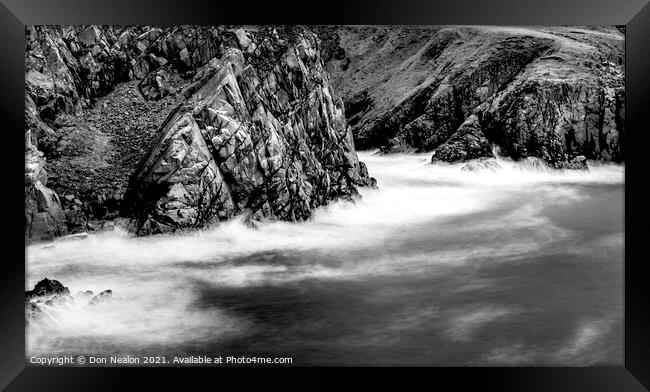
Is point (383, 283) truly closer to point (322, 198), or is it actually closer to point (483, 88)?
point (322, 198)

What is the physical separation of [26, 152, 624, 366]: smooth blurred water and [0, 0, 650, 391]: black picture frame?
5.7 inches

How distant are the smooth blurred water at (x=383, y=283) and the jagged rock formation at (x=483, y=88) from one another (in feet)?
1.47

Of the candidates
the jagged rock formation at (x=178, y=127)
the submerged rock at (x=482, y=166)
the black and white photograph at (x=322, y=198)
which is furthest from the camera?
the submerged rock at (x=482, y=166)

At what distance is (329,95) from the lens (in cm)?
587

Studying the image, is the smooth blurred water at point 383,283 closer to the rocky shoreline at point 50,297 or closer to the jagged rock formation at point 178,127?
the rocky shoreline at point 50,297

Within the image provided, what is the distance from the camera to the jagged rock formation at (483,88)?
5.36 metres

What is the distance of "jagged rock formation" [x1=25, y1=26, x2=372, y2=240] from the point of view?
5.35 metres

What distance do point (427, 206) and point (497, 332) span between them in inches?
58.1

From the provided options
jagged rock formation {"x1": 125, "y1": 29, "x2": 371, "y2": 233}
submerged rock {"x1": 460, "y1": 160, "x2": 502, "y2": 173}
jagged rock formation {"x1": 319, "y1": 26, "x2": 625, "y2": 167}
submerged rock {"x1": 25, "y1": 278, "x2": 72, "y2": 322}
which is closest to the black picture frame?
submerged rock {"x1": 25, "y1": 278, "x2": 72, "y2": 322}

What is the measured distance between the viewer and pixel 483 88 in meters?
5.81
